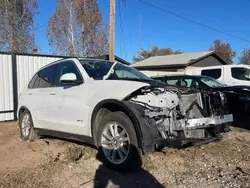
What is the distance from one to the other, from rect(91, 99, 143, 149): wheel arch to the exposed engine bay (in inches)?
7.2

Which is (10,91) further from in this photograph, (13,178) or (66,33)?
(66,33)

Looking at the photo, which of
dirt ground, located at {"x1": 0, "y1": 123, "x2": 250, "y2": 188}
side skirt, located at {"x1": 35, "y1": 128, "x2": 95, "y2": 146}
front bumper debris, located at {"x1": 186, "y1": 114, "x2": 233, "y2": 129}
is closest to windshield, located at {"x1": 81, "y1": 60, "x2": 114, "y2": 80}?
side skirt, located at {"x1": 35, "y1": 128, "x2": 95, "y2": 146}

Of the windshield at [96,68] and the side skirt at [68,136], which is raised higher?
the windshield at [96,68]

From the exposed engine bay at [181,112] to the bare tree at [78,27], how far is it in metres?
24.1

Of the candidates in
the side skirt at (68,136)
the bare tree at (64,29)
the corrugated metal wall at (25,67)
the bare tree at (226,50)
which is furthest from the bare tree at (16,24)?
the bare tree at (226,50)

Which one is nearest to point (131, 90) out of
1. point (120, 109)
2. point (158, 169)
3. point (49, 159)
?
point (120, 109)

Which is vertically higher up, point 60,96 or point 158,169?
point 60,96

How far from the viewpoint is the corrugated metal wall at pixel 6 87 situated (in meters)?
9.46

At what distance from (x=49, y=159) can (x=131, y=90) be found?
2036mm

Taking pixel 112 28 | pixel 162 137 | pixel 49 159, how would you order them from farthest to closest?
pixel 112 28
pixel 49 159
pixel 162 137

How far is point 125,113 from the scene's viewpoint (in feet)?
13.8

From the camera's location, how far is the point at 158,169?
4.30m

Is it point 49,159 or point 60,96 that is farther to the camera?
point 60,96

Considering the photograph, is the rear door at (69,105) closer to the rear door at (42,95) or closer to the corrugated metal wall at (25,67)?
the rear door at (42,95)
